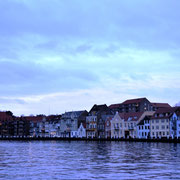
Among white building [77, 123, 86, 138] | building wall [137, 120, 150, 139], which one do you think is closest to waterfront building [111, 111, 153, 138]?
building wall [137, 120, 150, 139]

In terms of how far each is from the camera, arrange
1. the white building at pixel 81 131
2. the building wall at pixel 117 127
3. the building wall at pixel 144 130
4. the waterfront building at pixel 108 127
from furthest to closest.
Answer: the white building at pixel 81 131 → the waterfront building at pixel 108 127 → the building wall at pixel 117 127 → the building wall at pixel 144 130

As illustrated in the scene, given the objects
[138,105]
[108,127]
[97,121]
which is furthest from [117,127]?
[138,105]

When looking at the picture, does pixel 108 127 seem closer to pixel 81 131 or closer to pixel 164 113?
pixel 81 131

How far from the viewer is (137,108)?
184 m

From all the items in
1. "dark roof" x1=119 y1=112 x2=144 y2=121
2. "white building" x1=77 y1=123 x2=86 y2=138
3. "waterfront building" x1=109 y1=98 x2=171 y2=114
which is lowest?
"white building" x1=77 y1=123 x2=86 y2=138

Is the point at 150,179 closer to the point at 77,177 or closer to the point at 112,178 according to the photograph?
the point at 112,178

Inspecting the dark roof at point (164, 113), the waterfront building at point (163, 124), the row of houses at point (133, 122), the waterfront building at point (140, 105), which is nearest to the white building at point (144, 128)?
the row of houses at point (133, 122)

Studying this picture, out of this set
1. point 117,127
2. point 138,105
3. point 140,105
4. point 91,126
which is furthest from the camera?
point 91,126

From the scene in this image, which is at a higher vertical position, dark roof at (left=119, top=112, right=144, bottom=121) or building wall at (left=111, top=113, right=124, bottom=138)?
dark roof at (left=119, top=112, right=144, bottom=121)

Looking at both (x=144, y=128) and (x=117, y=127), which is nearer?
(x=144, y=128)

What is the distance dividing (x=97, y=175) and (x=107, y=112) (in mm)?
153031

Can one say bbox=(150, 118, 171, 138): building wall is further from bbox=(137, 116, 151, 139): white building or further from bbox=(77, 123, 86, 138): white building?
bbox=(77, 123, 86, 138): white building

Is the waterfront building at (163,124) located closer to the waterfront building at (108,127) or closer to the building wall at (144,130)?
the building wall at (144,130)

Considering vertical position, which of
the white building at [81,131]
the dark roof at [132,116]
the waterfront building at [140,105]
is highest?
the waterfront building at [140,105]
